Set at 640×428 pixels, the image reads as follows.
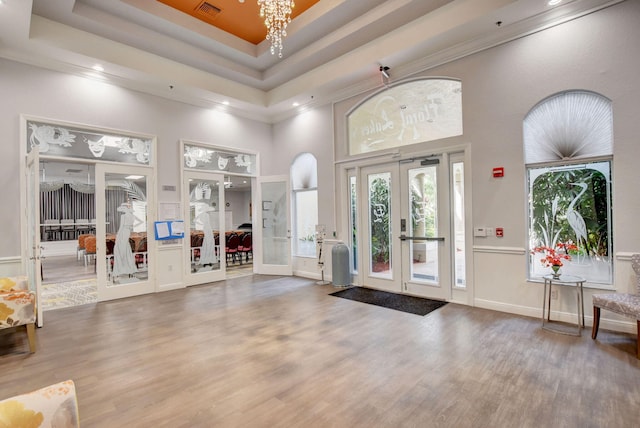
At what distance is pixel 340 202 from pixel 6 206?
17.2 ft

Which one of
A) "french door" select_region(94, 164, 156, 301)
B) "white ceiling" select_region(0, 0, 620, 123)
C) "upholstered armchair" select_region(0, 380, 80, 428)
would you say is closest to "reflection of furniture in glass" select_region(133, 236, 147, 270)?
"french door" select_region(94, 164, 156, 301)

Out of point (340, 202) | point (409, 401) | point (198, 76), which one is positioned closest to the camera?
point (409, 401)

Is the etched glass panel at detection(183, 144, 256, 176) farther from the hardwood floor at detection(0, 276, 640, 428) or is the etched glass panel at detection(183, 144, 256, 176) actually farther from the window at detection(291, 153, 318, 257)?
the hardwood floor at detection(0, 276, 640, 428)

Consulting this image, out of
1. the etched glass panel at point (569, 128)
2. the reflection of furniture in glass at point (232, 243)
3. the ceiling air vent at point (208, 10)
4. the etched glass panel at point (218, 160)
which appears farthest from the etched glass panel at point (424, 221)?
the reflection of furniture in glass at point (232, 243)

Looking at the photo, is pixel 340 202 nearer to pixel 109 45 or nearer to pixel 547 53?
pixel 547 53

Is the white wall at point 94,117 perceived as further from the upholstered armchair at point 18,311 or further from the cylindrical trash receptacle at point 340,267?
the cylindrical trash receptacle at point 340,267

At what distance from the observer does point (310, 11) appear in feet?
16.0

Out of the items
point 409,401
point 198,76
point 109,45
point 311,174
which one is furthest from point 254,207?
point 409,401

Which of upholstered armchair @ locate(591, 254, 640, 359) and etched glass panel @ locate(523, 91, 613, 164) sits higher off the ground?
etched glass panel @ locate(523, 91, 613, 164)

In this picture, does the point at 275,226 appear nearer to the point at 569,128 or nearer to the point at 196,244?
the point at 196,244

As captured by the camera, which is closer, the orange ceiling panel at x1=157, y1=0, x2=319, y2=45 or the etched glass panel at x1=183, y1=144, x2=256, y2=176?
the orange ceiling panel at x1=157, y1=0, x2=319, y2=45

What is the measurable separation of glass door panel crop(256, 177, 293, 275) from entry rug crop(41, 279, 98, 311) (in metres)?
3.35

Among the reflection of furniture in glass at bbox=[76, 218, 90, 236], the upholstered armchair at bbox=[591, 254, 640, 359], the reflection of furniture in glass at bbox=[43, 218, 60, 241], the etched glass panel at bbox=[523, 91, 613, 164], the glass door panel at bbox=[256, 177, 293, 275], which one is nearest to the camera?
the upholstered armchair at bbox=[591, 254, 640, 359]

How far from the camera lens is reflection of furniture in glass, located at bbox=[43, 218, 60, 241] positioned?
11.5m
